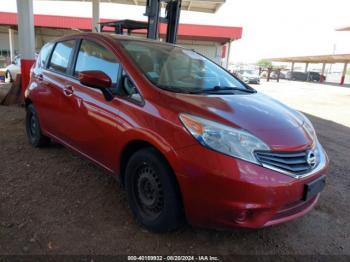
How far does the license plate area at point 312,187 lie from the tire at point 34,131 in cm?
357

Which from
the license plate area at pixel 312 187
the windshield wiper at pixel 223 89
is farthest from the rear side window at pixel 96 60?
the license plate area at pixel 312 187

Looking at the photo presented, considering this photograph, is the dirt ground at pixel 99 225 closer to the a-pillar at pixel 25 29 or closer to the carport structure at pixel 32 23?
the carport structure at pixel 32 23

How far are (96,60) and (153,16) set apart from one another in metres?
3.89

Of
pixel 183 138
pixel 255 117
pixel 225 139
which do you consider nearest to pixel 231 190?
pixel 225 139

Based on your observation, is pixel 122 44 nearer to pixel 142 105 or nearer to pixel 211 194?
pixel 142 105

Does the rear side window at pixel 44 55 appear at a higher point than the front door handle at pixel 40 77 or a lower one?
higher

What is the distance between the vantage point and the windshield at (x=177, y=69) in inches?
117

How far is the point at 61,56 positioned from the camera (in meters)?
3.98

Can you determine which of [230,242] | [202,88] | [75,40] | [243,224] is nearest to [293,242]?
[230,242]

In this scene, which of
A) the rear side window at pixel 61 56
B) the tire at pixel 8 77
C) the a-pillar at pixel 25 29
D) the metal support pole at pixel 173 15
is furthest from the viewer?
the tire at pixel 8 77

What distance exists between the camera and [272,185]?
2201 mm

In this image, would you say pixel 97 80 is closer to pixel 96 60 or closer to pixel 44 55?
pixel 96 60

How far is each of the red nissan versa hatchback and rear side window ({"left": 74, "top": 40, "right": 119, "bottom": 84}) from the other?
13 millimetres

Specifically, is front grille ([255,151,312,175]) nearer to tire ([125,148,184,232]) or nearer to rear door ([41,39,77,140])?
tire ([125,148,184,232])
